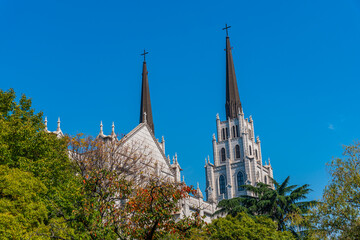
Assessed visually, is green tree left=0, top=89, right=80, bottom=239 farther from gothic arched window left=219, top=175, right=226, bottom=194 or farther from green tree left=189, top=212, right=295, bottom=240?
gothic arched window left=219, top=175, right=226, bottom=194

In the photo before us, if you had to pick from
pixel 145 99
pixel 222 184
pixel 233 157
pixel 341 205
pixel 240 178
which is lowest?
pixel 341 205

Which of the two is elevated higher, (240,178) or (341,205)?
(240,178)

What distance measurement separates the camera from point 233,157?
7119 cm

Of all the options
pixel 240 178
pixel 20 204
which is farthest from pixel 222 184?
pixel 20 204

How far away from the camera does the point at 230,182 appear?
69.0 meters

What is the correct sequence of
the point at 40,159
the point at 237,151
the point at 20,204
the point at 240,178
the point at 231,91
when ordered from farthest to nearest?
the point at 231,91
the point at 237,151
the point at 240,178
the point at 40,159
the point at 20,204

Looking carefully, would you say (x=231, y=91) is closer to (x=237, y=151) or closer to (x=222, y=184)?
(x=237, y=151)

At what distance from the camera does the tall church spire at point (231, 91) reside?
74250mm

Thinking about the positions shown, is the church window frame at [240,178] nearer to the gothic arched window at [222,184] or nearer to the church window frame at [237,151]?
the gothic arched window at [222,184]

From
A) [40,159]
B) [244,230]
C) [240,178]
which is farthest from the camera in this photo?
[240,178]

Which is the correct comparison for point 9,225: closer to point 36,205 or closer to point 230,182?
point 36,205

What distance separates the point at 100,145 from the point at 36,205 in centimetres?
1152

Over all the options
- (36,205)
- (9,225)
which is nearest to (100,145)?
(36,205)

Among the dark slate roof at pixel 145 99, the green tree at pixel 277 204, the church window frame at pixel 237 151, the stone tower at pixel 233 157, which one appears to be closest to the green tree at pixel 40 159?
the green tree at pixel 277 204
